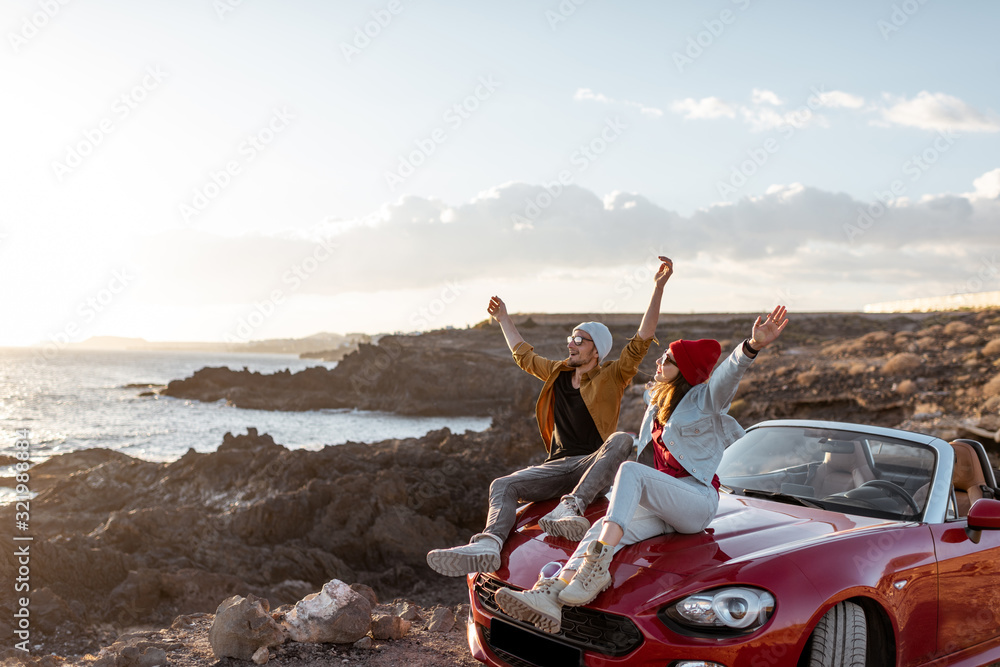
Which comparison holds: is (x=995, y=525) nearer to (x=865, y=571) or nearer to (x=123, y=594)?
(x=865, y=571)

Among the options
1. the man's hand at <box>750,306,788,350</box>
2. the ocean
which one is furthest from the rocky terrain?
the ocean

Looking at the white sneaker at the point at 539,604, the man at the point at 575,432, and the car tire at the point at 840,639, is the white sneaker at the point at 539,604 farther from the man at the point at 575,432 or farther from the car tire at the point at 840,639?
the car tire at the point at 840,639

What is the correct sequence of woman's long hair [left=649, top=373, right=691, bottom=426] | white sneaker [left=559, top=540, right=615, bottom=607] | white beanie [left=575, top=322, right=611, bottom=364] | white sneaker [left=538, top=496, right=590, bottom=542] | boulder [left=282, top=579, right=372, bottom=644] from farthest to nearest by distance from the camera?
white beanie [left=575, top=322, right=611, bottom=364] < boulder [left=282, top=579, right=372, bottom=644] < woman's long hair [left=649, top=373, right=691, bottom=426] < white sneaker [left=538, top=496, right=590, bottom=542] < white sneaker [left=559, top=540, right=615, bottom=607]

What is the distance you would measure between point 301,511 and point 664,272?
A: 276 inches

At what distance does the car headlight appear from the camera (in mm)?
3043

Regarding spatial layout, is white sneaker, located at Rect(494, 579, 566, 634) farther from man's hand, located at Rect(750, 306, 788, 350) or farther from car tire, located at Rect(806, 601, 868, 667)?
man's hand, located at Rect(750, 306, 788, 350)

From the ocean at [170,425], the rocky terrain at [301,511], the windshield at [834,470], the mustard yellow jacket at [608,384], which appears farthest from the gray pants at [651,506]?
the ocean at [170,425]

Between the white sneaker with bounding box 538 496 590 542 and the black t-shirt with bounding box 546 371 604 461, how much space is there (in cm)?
83

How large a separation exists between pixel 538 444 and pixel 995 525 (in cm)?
1301

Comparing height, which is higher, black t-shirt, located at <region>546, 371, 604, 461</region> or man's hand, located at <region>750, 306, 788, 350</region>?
man's hand, located at <region>750, 306, 788, 350</region>

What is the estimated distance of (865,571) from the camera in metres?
3.41

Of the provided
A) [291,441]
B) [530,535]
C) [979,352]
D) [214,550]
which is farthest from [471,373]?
[530,535]

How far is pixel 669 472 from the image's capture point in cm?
394

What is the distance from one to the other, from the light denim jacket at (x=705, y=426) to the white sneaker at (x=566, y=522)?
64cm
